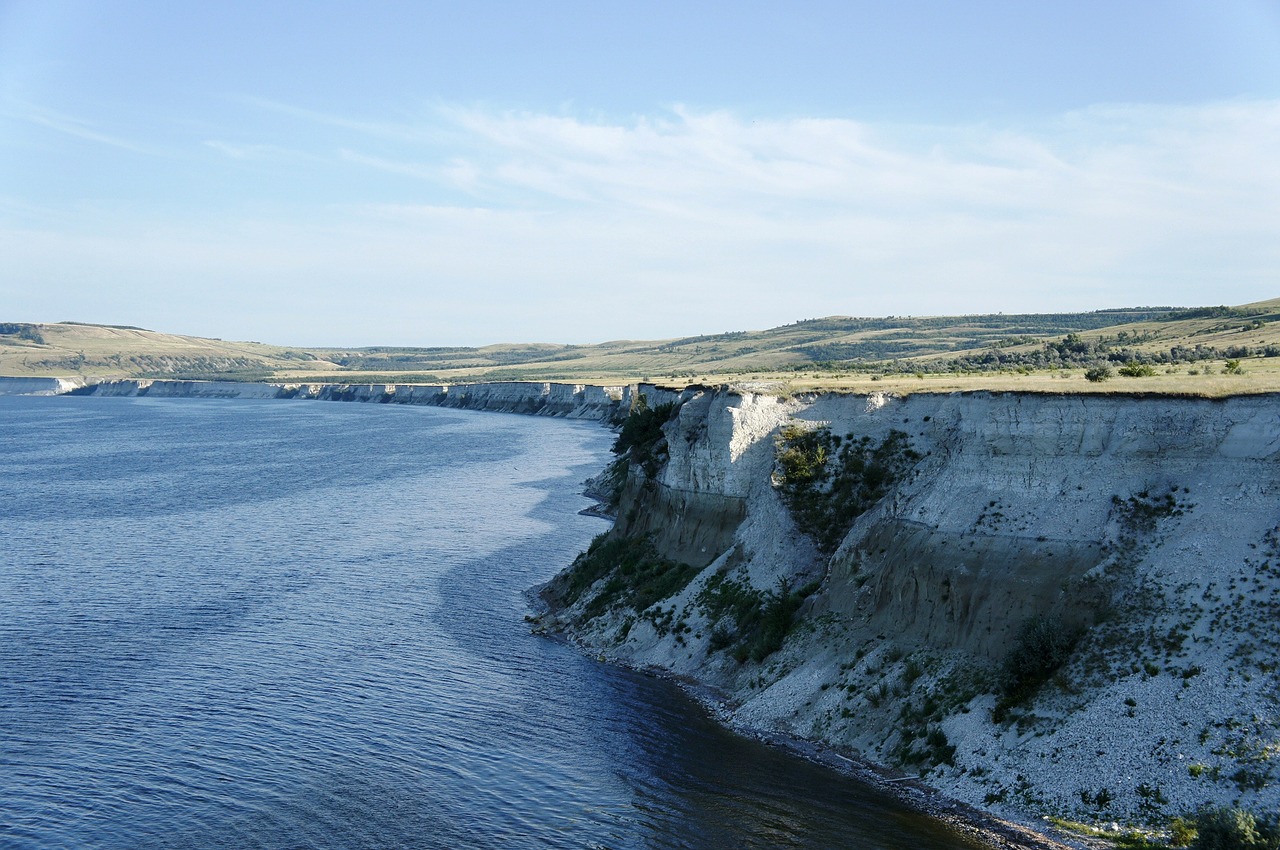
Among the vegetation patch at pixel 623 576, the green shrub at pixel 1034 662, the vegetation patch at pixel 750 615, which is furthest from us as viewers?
the vegetation patch at pixel 623 576

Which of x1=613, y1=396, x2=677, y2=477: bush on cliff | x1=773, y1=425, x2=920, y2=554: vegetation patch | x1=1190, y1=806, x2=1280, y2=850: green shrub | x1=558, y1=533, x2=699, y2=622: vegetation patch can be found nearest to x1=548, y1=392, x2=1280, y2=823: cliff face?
x1=773, y1=425, x2=920, y2=554: vegetation patch

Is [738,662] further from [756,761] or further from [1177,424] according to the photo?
[1177,424]

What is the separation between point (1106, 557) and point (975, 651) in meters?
5.31

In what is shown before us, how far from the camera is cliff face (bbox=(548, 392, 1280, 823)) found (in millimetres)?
28250

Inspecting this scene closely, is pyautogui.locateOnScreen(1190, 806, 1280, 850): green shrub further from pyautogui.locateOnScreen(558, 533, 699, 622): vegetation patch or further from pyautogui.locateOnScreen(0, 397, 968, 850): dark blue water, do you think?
pyautogui.locateOnScreen(558, 533, 699, 622): vegetation patch

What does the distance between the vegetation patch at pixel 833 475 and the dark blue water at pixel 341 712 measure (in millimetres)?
10276

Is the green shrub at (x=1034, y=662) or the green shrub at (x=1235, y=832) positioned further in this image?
the green shrub at (x=1034, y=662)

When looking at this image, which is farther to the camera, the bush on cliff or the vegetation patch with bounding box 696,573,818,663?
the bush on cliff

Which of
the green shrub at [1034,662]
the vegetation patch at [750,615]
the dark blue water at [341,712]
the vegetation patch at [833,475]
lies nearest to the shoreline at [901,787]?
the dark blue water at [341,712]

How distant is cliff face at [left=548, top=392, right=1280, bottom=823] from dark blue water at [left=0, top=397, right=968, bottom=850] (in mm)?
3592

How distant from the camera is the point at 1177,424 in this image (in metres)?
34.6

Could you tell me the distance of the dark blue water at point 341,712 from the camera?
1107 inches

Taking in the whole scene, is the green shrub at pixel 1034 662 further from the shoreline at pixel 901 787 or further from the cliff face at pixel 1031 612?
the shoreline at pixel 901 787

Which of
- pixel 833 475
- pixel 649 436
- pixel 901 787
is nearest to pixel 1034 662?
pixel 901 787
